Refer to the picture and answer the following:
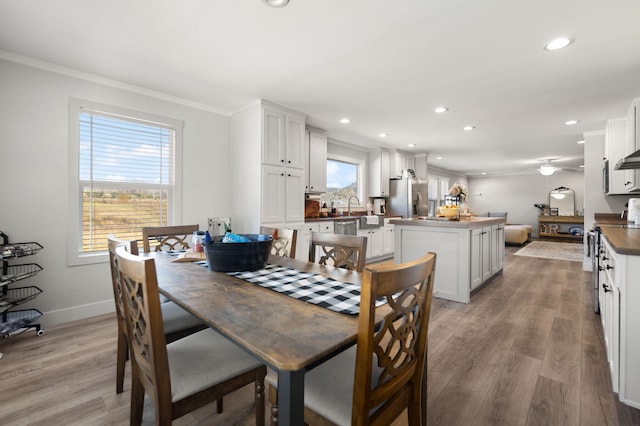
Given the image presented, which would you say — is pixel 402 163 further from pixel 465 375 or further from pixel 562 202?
pixel 562 202

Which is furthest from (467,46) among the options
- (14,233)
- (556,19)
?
(14,233)

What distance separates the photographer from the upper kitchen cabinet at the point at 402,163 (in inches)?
257

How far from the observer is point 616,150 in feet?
13.4

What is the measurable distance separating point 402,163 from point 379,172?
860mm

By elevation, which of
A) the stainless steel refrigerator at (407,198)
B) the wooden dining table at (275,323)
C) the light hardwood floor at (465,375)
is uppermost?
the stainless steel refrigerator at (407,198)

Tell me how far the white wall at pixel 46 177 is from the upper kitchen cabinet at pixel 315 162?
2.38m

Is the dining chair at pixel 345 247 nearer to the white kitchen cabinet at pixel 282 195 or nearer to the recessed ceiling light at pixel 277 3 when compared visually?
the recessed ceiling light at pixel 277 3

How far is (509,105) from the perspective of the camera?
3.68m

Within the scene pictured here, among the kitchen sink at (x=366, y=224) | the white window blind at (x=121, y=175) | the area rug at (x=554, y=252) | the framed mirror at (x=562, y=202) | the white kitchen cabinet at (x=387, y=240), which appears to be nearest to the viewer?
the white window blind at (x=121, y=175)

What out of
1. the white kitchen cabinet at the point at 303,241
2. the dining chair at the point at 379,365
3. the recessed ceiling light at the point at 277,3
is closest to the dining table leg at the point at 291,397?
the dining chair at the point at 379,365

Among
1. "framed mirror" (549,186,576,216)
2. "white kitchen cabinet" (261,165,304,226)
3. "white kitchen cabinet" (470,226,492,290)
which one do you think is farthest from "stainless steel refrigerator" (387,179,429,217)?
"framed mirror" (549,186,576,216)

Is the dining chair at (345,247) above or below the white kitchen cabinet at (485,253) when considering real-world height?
above

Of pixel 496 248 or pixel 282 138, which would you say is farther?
pixel 496 248

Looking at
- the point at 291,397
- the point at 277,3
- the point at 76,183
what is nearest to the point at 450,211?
the point at 277,3
